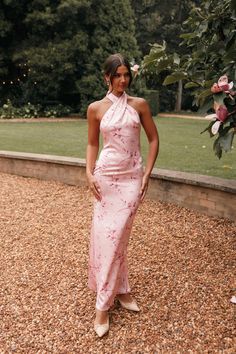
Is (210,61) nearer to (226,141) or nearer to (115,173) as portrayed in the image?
(226,141)

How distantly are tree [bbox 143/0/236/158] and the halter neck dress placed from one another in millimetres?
372

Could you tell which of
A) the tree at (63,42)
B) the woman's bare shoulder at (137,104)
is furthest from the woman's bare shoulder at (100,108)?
the tree at (63,42)

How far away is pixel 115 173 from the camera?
2387mm

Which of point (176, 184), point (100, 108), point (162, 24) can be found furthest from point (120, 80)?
point (162, 24)

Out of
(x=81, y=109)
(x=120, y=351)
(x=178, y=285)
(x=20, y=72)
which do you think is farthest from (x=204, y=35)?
(x=20, y=72)

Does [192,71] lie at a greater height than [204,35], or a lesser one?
lesser

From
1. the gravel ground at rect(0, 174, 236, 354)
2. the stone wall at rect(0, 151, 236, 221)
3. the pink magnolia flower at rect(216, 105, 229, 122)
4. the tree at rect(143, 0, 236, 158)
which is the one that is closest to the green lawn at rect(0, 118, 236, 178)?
the stone wall at rect(0, 151, 236, 221)

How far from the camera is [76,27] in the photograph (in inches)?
627

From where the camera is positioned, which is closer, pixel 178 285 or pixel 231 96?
pixel 231 96

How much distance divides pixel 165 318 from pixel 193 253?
1.12 meters

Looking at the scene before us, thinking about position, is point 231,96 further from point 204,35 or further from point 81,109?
point 81,109

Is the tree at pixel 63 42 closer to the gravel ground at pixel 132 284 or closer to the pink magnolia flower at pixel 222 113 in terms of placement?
the gravel ground at pixel 132 284

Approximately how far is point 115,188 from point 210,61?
1261 millimetres

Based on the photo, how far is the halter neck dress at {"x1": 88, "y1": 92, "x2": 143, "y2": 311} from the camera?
2346 mm
